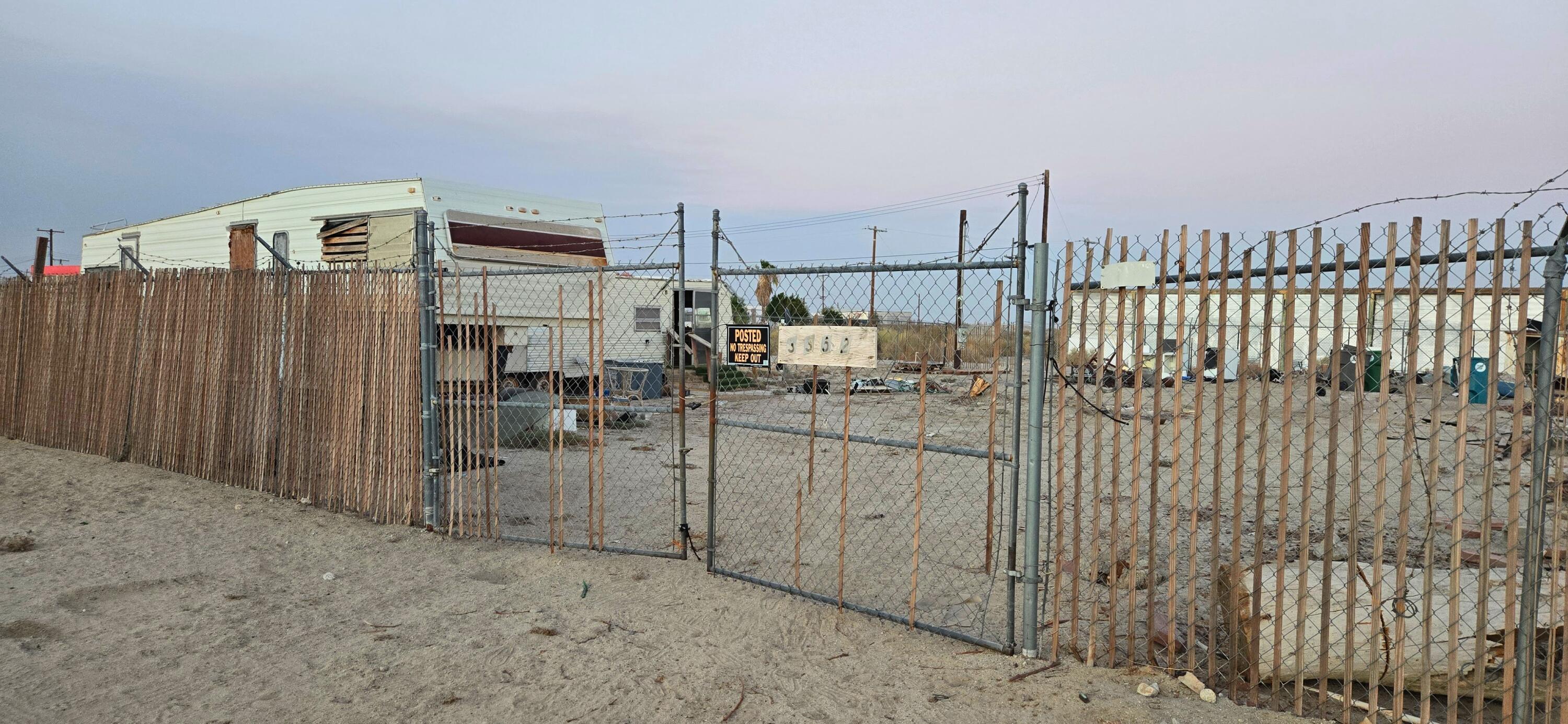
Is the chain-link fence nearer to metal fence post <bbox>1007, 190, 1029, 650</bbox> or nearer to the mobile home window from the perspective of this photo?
metal fence post <bbox>1007, 190, 1029, 650</bbox>

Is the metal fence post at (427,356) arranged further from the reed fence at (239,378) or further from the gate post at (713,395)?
the gate post at (713,395)

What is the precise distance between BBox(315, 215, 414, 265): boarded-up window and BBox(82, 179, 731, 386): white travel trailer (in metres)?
0.01

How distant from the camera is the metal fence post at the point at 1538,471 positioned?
3.01m

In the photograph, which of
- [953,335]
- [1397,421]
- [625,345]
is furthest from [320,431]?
[1397,421]

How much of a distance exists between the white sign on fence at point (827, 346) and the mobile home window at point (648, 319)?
13.8 m

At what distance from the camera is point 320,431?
7211 millimetres

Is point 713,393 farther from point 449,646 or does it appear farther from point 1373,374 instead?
point 1373,374

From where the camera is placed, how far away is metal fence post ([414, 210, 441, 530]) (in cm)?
638

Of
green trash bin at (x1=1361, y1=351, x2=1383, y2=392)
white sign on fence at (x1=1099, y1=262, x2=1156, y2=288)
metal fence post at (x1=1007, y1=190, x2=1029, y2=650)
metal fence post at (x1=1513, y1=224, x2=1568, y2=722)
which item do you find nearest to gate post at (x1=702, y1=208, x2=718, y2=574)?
metal fence post at (x1=1007, y1=190, x2=1029, y2=650)

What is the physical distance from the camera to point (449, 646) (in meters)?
4.52

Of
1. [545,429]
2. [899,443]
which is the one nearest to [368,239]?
[545,429]

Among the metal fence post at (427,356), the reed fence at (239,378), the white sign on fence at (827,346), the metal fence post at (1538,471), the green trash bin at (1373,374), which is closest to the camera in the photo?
the metal fence post at (1538,471)

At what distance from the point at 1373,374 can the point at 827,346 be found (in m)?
2.56

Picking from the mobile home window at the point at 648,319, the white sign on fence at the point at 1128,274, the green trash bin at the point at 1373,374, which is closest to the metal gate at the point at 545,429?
the mobile home window at the point at 648,319
